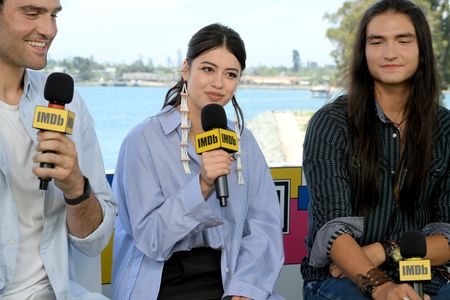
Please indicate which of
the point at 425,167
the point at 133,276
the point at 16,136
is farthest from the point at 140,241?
the point at 425,167

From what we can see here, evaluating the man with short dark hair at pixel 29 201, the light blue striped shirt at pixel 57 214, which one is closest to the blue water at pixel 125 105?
the light blue striped shirt at pixel 57 214

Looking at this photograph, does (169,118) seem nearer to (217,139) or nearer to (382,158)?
(217,139)

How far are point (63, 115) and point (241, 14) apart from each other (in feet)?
63.2

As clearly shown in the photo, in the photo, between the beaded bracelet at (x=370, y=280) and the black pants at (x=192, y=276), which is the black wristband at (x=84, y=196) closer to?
the black pants at (x=192, y=276)

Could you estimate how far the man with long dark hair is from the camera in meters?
2.37

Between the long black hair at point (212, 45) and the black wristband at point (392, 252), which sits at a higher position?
the long black hair at point (212, 45)

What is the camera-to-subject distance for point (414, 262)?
1.94 meters

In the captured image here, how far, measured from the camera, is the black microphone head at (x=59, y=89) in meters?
1.73

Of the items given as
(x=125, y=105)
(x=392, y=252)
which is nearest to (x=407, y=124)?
(x=392, y=252)

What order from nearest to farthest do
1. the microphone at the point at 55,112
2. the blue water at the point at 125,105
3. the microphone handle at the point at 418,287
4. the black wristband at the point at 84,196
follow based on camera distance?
the microphone at the point at 55,112 → the black wristband at the point at 84,196 → the microphone handle at the point at 418,287 → the blue water at the point at 125,105

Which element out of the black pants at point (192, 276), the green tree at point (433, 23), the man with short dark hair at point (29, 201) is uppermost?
the green tree at point (433, 23)

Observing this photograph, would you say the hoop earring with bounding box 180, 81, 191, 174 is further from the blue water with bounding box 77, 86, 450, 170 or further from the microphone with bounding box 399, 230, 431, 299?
the blue water with bounding box 77, 86, 450, 170

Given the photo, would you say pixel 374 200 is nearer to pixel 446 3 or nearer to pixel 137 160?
pixel 137 160

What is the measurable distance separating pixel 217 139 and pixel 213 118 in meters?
0.09
